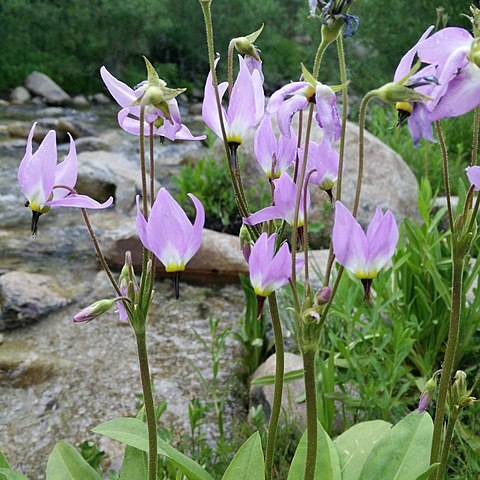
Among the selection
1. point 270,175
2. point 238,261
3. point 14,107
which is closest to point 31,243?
point 238,261

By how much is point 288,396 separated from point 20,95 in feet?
46.7

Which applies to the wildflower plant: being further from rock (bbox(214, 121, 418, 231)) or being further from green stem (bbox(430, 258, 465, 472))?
rock (bbox(214, 121, 418, 231))

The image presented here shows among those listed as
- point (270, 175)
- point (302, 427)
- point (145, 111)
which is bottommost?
point (302, 427)

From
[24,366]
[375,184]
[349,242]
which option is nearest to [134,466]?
[349,242]

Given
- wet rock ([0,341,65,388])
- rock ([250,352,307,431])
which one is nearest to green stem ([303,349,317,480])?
rock ([250,352,307,431])

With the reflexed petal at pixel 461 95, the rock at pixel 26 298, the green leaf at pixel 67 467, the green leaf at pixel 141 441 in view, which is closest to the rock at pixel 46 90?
the rock at pixel 26 298

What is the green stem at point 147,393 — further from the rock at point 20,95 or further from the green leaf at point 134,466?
the rock at point 20,95

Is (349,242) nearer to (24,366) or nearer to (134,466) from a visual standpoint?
(134,466)

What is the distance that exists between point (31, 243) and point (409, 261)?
133 inches

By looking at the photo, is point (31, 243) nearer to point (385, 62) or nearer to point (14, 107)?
point (385, 62)

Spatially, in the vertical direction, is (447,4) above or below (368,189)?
above

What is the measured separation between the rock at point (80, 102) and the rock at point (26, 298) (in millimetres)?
11341

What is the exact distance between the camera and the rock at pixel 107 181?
20.2 ft

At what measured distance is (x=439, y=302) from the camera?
8.83 feet
